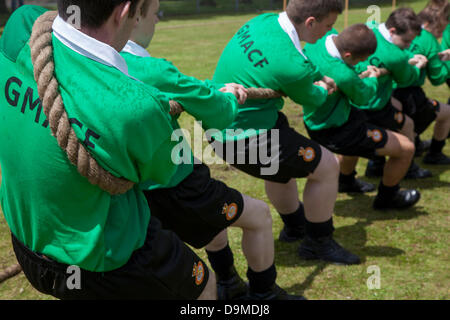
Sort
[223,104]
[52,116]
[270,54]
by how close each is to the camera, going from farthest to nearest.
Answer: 1. [270,54]
2. [223,104]
3. [52,116]

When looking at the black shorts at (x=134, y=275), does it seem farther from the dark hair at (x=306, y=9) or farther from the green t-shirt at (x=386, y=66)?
the green t-shirt at (x=386, y=66)

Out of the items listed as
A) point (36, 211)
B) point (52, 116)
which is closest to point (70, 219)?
point (36, 211)

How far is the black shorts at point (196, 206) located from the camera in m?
2.70

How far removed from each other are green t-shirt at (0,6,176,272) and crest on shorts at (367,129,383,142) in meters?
2.91

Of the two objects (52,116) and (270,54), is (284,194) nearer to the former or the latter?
(270,54)

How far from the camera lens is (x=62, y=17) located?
1.60m

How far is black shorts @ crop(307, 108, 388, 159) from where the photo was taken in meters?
4.36

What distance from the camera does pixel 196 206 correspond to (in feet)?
8.95

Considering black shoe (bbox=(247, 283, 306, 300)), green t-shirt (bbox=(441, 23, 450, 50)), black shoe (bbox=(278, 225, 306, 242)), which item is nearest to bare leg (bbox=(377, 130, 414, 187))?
black shoe (bbox=(278, 225, 306, 242))

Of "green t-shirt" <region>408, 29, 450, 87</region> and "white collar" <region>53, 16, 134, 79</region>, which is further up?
"white collar" <region>53, 16, 134, 79</region>

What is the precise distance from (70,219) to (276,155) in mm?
2053

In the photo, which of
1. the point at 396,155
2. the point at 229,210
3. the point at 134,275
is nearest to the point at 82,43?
the point at 134,275

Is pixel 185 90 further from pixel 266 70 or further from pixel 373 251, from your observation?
pixel 373 251

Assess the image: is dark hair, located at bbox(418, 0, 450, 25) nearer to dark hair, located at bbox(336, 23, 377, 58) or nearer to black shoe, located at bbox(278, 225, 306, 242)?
dark hair, located at bbox(336, 23, 377, 58)
